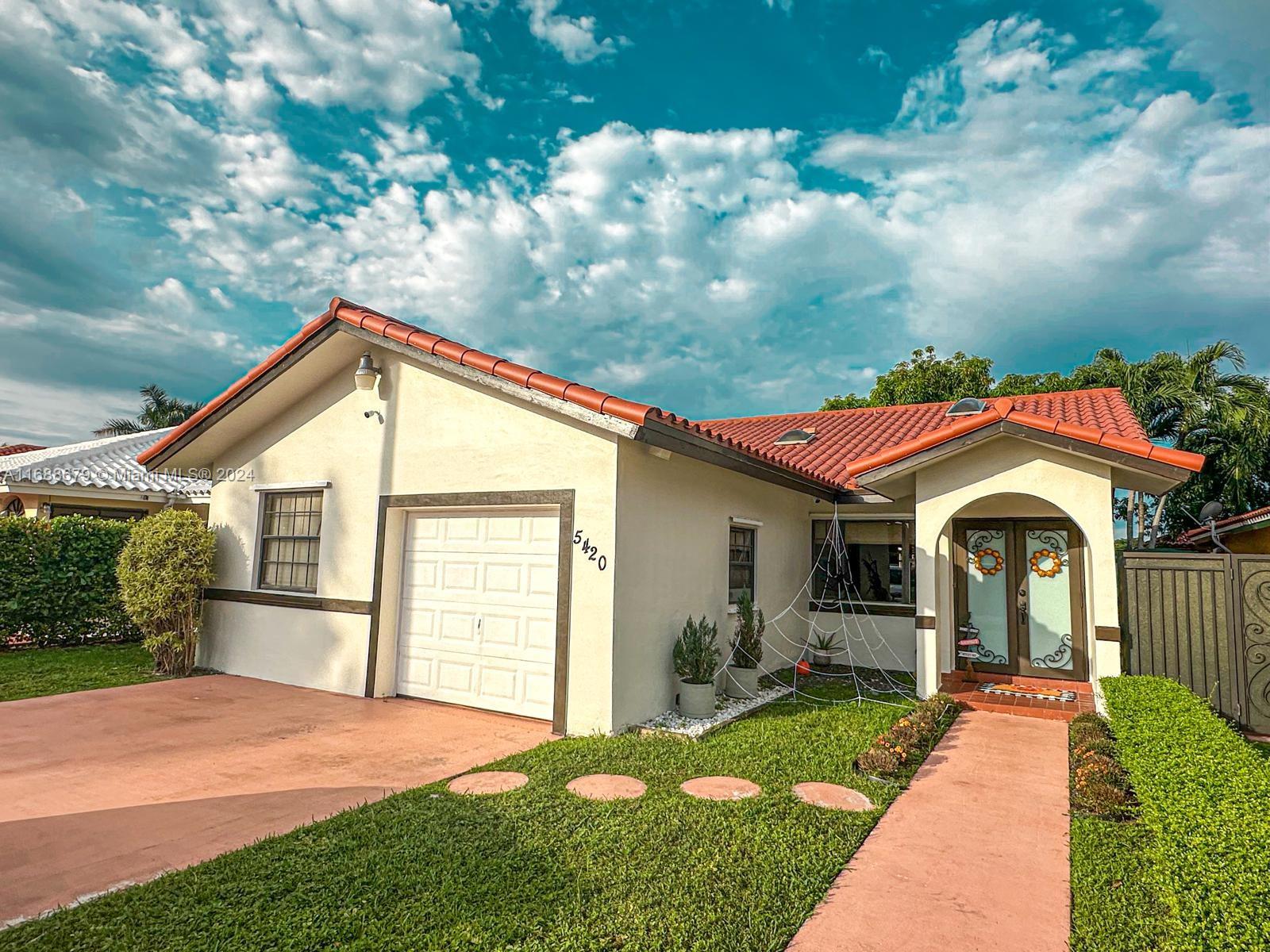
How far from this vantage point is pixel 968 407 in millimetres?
11305

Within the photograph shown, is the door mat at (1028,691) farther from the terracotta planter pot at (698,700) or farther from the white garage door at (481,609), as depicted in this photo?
the white garage door at (481,609)

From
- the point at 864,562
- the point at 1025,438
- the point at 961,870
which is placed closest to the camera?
the point at 961,870

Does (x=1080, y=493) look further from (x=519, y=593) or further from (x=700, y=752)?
(x=519, y=593)

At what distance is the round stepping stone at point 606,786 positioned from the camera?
5.08 meters

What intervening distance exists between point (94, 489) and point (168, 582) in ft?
25.3

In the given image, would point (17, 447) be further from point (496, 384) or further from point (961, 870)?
point (961, 870)

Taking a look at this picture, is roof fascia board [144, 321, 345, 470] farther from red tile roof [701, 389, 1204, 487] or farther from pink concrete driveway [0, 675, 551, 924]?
red tile roof [701, 389, 1204, 487]

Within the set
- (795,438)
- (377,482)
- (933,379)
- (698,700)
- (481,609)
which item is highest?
(933,379)

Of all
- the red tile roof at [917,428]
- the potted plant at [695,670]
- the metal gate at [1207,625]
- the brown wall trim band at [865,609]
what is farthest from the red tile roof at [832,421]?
the potted plant at [695,670]

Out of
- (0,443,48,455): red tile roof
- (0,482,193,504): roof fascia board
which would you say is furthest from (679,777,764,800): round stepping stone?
(0,443,48,455): red tile roof

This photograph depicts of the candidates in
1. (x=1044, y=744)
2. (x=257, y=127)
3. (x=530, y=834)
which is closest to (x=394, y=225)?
(x=257, y=127)

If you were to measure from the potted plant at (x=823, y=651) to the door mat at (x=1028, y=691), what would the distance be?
2.47 meters

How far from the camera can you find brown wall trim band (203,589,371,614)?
8789mm

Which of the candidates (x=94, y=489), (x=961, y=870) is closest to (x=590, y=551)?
(x=961, y=870)
